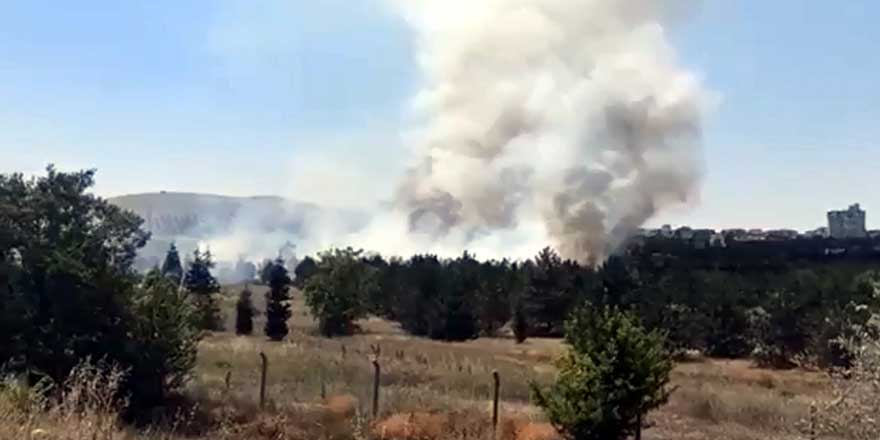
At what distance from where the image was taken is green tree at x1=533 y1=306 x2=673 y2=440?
16484mm

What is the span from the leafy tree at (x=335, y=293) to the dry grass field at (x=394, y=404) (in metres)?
18.0

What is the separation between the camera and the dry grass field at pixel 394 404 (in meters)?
16.3

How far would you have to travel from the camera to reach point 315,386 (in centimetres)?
2397

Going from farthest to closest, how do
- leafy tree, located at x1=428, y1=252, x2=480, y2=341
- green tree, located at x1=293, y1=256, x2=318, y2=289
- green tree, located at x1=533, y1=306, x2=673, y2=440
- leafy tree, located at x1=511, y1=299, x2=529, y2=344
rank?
1. green tree, located at x1=293, y1=256, x2=318, y2=289
2. leafy tree, located at x1=511, y1=299, x2=529, y2=344
3. leafy tree, located at x1=428, y1=252, x2=480, y2=341
4. green tree, located at x1=533, y1=306, x2=673, y2=440

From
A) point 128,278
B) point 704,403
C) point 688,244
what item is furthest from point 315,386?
point 688,244

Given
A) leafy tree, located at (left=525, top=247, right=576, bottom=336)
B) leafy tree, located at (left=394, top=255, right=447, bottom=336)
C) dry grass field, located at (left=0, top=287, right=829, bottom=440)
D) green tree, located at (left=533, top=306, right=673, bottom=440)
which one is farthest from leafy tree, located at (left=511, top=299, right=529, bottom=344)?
green tree, located at (left=533, top=306, right=673, bottom=440)

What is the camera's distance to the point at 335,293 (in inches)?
2203

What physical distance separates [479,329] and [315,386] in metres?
37.2

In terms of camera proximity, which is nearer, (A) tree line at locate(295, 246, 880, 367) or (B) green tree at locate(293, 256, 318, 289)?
(A) tree line at locate(295, 246, 880, 367)

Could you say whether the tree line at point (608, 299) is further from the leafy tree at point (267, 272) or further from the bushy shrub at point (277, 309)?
the leafy tree at point (267, 272)

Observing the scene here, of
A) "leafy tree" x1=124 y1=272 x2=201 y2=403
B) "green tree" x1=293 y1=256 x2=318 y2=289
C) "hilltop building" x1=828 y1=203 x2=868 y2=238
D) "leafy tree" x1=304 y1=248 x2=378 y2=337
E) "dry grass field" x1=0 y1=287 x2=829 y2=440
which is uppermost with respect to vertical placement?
"hilltop building" x1=828 y1=203 x2=868 y2=238

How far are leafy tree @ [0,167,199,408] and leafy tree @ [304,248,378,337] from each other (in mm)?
32167

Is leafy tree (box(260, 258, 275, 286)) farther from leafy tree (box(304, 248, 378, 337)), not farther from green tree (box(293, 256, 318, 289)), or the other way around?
leafy tree (box(304, 248, 378, 337))

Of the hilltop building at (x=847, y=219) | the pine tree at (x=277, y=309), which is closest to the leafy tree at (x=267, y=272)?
the pine tree at (x=277, y=309)
